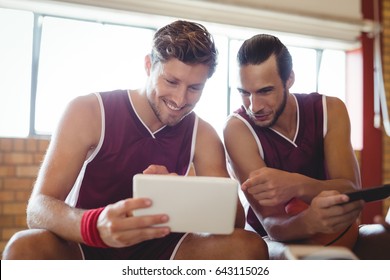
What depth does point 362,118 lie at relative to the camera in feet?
9.41

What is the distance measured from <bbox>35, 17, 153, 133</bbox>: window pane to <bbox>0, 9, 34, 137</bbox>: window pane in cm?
6

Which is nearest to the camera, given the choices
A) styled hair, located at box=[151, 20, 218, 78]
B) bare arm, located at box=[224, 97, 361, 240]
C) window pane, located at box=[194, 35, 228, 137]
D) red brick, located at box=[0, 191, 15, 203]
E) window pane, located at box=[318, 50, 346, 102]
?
bare arm, located at box=[224, 97, 361, 240]

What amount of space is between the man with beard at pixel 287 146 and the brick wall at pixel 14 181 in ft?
4.04

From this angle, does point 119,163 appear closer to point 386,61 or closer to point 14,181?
point 14,181

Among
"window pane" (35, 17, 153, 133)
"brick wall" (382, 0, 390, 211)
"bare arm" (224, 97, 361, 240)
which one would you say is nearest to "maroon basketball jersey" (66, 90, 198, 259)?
"bare arm" (224, 97, 361, 240)

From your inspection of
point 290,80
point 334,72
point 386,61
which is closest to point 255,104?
point 290,80

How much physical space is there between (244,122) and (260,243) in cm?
42

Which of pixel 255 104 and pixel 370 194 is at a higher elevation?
pixel 255 104

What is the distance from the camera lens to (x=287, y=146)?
1.30m

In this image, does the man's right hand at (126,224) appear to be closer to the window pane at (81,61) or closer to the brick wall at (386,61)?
the window pane at (81,61)

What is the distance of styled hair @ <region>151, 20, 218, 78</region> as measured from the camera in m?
1.09

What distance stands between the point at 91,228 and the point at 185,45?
1.67 feet

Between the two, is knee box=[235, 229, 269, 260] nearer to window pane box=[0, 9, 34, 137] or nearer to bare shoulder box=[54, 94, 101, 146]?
bare shoulder box=[54, 94, 101, 146]
